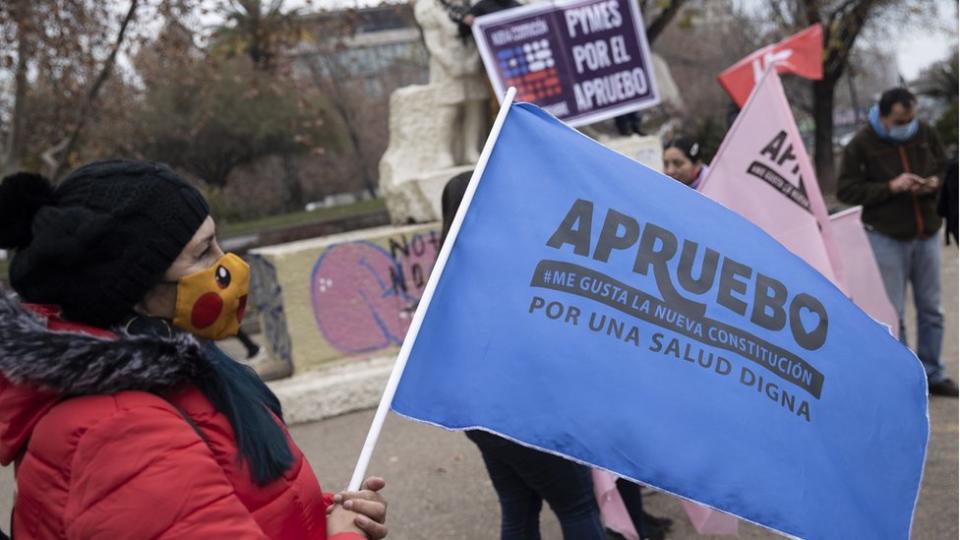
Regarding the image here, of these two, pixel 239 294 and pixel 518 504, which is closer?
pixel 239 294

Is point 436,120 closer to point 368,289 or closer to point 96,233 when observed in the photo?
point 368,289

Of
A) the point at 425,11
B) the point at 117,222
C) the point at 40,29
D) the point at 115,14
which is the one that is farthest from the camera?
the point at 115,14

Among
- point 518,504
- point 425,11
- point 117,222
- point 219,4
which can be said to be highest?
point 219,4

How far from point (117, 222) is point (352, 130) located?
105 feet

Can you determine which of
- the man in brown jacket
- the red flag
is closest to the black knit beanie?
the man in brown jacket

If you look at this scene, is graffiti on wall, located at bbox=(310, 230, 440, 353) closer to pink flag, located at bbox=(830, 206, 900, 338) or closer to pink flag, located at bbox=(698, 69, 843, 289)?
pink flag, located at bbox=(830, 206, 900, 338)

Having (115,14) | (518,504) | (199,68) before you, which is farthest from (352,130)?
(518,504)

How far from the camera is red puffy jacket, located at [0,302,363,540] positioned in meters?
1.43

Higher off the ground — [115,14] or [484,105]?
[115,14]

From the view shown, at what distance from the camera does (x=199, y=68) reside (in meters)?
15.9

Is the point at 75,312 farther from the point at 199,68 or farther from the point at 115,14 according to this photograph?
the point at 199,68

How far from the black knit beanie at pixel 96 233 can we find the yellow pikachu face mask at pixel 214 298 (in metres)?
0.07

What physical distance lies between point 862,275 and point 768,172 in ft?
3.66

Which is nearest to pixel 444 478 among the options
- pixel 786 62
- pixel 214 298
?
pixel 786 62
